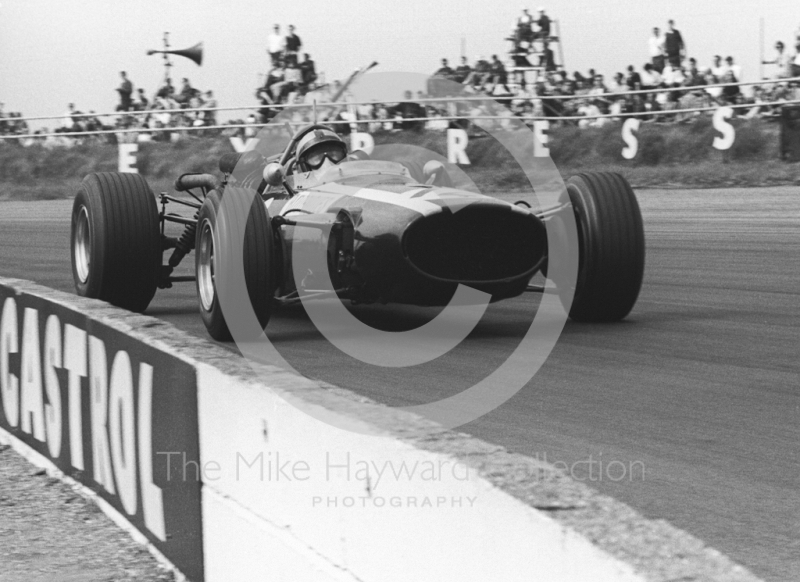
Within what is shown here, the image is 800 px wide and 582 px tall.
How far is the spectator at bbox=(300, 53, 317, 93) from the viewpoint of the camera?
60.7 ft

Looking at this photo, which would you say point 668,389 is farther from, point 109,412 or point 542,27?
point 542,27

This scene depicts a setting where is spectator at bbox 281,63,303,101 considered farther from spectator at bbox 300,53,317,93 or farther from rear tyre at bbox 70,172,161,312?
rear tyre at bbox 70,172,161,312

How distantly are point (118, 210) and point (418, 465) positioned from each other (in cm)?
Answer: 554

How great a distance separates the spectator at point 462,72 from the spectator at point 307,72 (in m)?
2.42

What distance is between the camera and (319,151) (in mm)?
7016

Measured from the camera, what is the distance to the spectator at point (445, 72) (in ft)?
61.1

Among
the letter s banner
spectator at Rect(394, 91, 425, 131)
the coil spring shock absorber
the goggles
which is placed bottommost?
the letter s banner

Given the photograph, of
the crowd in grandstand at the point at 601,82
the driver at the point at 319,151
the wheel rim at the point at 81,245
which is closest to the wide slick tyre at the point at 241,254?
the driver at the point at 319,151

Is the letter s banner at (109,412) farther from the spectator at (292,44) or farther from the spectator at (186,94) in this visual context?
the spectator at (186,94)

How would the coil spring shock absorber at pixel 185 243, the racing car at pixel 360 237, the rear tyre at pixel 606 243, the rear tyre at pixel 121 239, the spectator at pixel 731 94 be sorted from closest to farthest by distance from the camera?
the racing car at pixel 360 237 < the rear tyre at pixel 606 243 < the rear tyre at pixel 121 239 < the coil spring shock absorber at pixel 185 243 < the spectator at pixel 731 94

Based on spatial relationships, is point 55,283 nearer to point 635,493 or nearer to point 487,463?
point 635,493

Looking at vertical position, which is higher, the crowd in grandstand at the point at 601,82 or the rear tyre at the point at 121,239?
the crowd in grandstand at the point at 601,82

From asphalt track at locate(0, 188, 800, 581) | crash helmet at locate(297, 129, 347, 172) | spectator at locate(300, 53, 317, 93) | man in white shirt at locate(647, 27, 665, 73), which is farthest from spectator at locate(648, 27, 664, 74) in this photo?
crash helmet at locate(297, 129, 347, 172)

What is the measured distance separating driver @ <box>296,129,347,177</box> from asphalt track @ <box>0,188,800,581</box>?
0.99 meters
